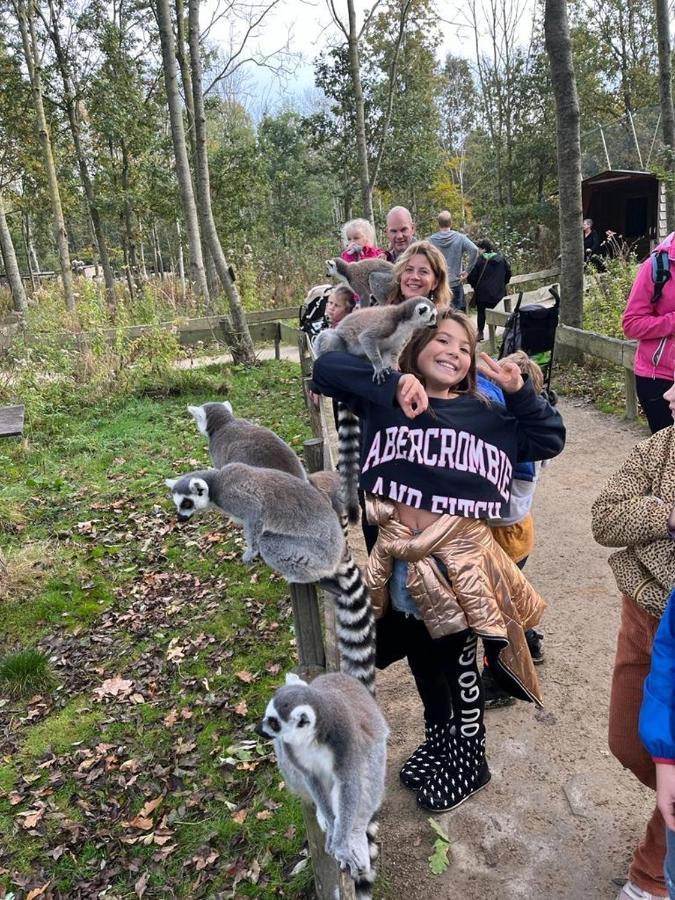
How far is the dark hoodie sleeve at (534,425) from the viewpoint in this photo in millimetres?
1958

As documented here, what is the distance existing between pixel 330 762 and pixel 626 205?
1684 cm

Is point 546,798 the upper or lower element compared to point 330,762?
lower

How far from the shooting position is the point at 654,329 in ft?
10.9

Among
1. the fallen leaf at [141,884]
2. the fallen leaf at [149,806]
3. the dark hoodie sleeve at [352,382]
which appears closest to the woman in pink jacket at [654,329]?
the dark hoodie sleeve at [352,382]

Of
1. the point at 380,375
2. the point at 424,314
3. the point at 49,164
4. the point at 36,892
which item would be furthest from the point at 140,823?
the point at 49,164

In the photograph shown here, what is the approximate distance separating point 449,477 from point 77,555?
3506mm

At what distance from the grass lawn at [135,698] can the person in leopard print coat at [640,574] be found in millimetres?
1153

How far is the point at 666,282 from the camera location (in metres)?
3.27

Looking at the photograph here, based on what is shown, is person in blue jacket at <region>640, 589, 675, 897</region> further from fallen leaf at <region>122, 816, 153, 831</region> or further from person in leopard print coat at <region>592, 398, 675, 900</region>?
fallen leaf at <region>122, 816, 153, 831</region>

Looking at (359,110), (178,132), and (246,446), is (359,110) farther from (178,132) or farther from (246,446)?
(246,446)

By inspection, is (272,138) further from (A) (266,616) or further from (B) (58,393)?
(A) (266,616)

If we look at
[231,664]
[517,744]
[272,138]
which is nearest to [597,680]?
[517,744]

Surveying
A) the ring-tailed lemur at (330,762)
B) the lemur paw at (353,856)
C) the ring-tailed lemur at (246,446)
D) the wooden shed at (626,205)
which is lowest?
the lemur paw at (353,856)

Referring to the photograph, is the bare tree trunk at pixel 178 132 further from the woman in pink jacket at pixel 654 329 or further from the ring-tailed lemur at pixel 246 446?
the ring-tailed lemur at pixel 246 446
